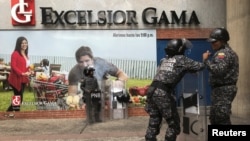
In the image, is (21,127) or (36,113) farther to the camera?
(36,113)

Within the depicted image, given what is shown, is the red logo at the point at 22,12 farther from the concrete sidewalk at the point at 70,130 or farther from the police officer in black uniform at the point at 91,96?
the concrete sidewalk at the point at 70,130

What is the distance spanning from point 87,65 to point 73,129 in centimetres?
288

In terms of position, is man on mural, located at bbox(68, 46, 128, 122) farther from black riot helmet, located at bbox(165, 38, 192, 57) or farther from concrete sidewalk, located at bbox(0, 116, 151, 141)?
black riot helmet, located at bbox(165, 38, 192, 57)

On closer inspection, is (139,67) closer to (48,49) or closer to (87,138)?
(48,49)

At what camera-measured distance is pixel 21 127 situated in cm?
1085

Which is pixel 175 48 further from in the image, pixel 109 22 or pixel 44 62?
pixel 44 62

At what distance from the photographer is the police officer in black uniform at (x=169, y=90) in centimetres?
599

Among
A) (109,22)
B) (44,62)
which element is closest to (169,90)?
(109,22)

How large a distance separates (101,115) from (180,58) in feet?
19.0

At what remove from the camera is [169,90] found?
19.9 feet

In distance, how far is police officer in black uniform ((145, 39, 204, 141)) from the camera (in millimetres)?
5992

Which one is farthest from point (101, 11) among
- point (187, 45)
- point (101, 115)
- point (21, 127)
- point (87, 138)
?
point (187, 45)

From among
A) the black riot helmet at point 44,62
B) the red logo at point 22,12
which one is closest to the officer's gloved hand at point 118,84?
the black riot helmet at point 44,62

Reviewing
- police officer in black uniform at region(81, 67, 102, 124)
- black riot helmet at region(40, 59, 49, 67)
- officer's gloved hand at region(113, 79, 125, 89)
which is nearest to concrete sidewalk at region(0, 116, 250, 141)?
police officer in black uniform at region(81, 67, 102, 124)
